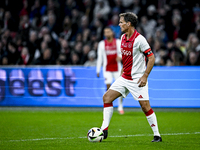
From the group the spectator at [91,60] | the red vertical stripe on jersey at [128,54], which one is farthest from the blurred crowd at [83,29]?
the red vertical stripe on jersey at [128,54]

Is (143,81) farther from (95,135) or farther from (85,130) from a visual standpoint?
(85,130)

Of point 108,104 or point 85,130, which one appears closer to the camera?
point 108,104

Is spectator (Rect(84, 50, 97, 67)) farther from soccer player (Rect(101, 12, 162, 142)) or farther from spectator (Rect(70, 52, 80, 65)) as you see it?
soccer player (Rect(101, 12, 162, 142))

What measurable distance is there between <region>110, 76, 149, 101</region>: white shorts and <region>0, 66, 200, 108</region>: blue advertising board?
5.81m

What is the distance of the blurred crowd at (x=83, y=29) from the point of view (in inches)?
551

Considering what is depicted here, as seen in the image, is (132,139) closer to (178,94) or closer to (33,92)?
(178,94)

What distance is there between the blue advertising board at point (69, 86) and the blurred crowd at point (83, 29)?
1052 mm

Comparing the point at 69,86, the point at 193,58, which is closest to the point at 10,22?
the point at 69,86

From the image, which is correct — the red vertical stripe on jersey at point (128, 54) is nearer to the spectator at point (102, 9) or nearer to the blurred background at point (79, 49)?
the blurred background at point (79, 49)

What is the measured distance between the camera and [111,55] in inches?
440

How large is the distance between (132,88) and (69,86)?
6343mm

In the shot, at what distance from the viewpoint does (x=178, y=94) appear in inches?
480

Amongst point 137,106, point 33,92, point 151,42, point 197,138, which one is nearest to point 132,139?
point 197,138

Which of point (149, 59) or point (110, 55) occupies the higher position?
point (149, 59)
